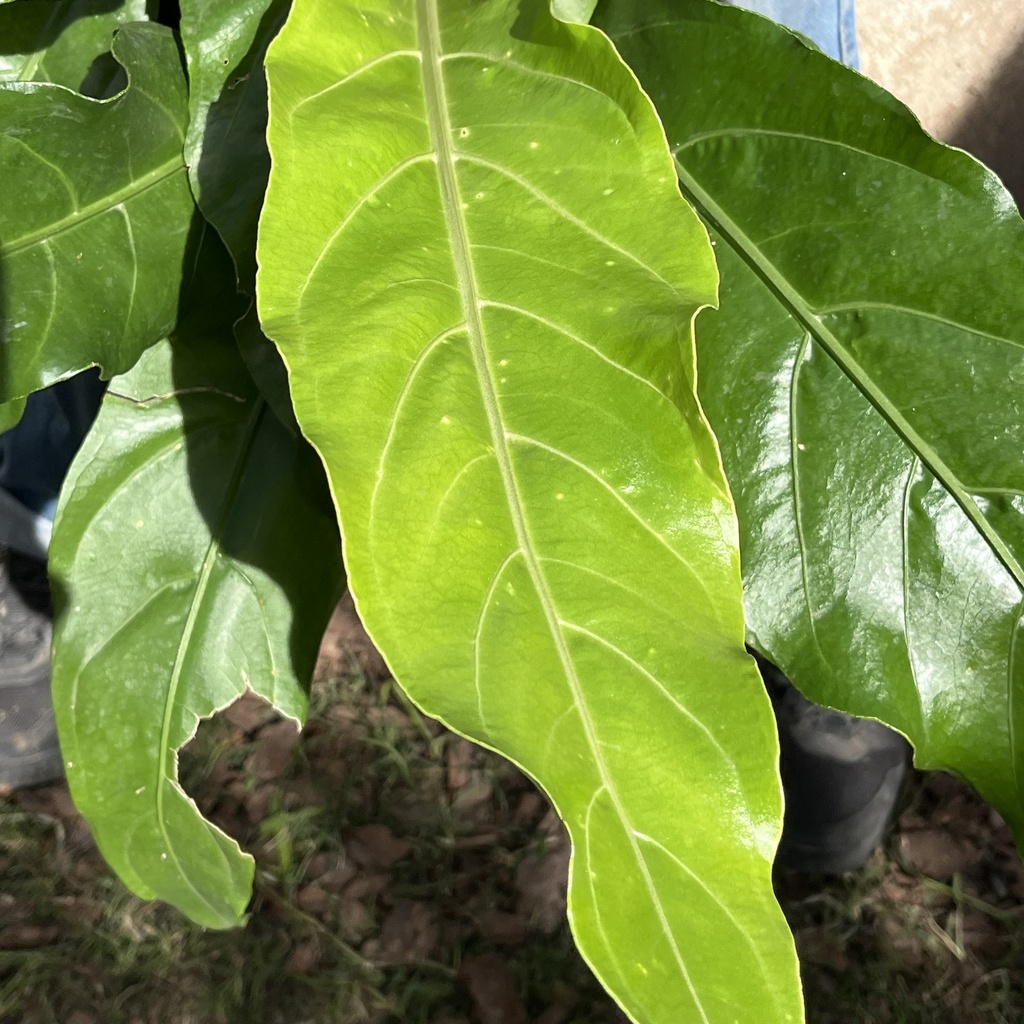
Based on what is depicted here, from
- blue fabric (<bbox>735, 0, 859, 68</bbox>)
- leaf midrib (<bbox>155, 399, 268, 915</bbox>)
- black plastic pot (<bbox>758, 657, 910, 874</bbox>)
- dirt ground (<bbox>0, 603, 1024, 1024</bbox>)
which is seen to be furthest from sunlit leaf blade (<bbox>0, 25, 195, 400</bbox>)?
dirt ground (<bbox>0, 603, 1024, 1024</bbox>)

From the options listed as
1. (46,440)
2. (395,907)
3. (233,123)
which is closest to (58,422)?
(46,440)

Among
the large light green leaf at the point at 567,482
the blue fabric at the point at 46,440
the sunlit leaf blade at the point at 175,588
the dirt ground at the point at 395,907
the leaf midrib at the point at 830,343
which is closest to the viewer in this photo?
the large light green leaf at the point at 567,482

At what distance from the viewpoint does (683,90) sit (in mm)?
452

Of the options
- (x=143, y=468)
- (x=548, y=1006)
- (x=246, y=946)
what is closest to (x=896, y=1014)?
(x=548, y=1006)

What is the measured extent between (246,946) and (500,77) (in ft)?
3.47

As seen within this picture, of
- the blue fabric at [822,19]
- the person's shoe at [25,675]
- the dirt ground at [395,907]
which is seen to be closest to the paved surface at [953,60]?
the blue fabric at [822,19]

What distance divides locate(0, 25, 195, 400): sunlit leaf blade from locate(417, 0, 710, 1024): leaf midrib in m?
0.15

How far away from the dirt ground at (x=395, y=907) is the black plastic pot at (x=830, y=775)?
0.11m

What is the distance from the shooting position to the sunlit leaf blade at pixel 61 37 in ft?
1.68

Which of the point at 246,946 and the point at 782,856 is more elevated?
the point at 782,856

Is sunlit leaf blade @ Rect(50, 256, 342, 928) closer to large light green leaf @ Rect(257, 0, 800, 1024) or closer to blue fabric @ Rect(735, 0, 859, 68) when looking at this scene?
large light green leaf @ Rect(257, 0, 800, 1024)

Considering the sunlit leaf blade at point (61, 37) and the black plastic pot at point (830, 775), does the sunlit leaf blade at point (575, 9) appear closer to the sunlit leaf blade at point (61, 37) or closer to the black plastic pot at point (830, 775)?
the sunlit leaf blade at point (61, 37)

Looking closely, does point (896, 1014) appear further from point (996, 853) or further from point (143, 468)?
point (143, 468)

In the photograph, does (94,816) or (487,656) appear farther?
(94,816)
